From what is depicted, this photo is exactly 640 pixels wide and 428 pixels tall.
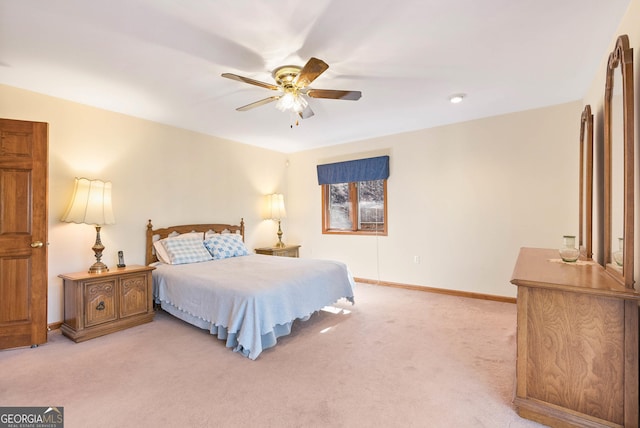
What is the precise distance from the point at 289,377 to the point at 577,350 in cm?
179

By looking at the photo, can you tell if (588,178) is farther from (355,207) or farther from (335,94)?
(355,207)

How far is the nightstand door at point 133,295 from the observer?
10.4ft

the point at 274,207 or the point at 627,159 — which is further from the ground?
Answer: the point at 627,159

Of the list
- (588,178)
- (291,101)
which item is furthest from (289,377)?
(588,178)

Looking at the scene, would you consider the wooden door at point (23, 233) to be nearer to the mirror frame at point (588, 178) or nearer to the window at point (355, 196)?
the window at point (355, 196)

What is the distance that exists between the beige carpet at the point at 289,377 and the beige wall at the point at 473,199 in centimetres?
117

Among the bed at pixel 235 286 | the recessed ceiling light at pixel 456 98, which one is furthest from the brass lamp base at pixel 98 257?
the recessed ceiling light at pixel 456 98

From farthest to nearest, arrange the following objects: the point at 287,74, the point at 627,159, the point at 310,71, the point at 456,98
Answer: the point at 456,98 < the point at 287,74 < the point at 310,71 < the point at 627,159

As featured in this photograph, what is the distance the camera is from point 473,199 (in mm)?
4242

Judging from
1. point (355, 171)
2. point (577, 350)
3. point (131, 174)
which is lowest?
point (577, 350)

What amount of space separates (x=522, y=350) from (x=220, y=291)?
237 centimetres

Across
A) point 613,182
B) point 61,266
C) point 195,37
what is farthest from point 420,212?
point 61,266

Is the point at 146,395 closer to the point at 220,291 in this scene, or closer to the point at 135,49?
the point at 220,291

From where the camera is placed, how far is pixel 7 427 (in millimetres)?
1773
